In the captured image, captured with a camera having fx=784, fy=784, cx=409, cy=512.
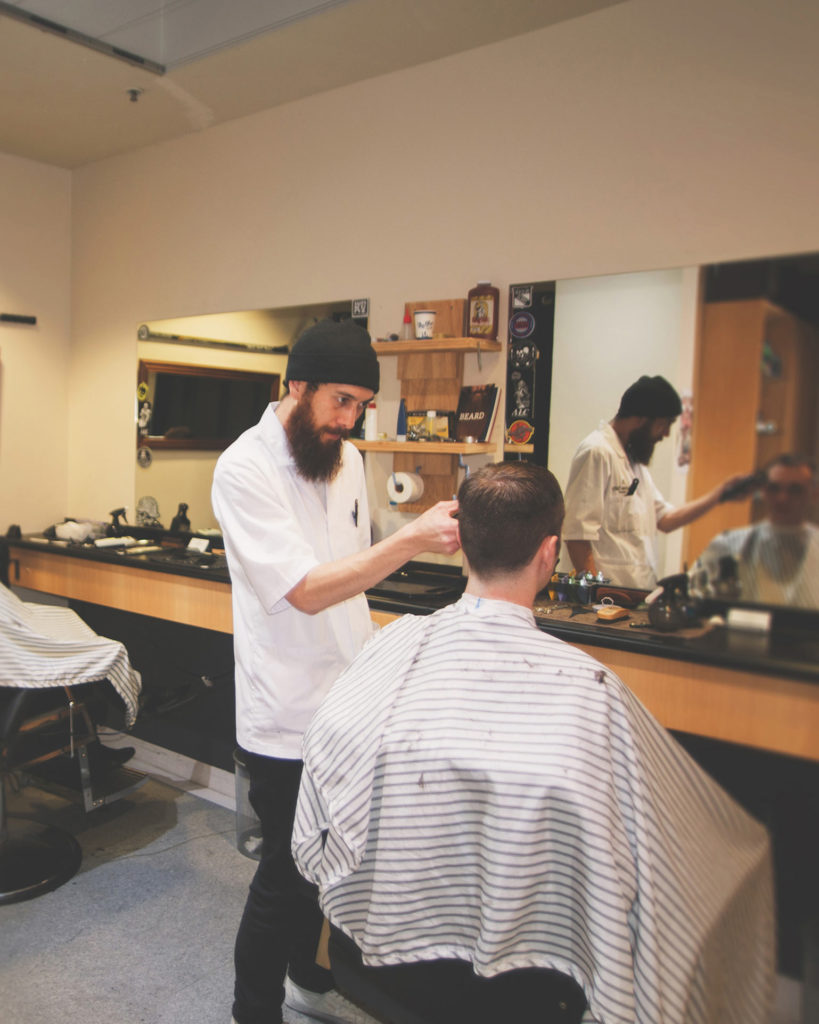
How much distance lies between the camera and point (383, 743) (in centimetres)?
133

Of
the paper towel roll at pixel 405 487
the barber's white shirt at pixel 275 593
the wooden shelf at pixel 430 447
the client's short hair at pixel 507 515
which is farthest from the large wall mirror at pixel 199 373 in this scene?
the client's short hair at pixel 507 515

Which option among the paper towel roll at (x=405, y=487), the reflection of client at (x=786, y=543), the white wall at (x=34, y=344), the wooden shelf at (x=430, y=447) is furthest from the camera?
the white wall at (x=34, y=344)

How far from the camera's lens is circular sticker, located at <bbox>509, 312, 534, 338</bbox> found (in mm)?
2523

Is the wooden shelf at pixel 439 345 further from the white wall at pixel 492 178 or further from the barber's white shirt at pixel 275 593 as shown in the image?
the barber's white shirt at pixel 275 593

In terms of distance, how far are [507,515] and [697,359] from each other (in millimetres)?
887

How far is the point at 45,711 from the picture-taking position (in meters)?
2.48

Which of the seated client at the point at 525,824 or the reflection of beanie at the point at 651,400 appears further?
the reflection of beanie at the point at 651,400

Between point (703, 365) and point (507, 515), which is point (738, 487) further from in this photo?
point (703, 365)

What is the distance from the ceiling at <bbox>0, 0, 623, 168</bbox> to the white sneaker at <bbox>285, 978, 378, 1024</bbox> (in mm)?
2779

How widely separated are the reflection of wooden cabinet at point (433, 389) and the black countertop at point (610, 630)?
0.32 meters

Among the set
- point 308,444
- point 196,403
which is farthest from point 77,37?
point 308,444

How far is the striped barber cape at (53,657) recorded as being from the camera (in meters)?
2.37

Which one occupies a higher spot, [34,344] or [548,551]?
[34,344]

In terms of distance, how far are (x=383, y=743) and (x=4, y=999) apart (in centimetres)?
149
